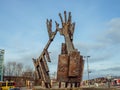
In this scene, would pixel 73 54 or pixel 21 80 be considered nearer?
pixel 73 54

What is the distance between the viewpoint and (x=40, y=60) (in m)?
23.5

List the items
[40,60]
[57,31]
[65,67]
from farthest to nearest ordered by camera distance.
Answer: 1. [40,60]
2. [57,31]
3. [65,67]

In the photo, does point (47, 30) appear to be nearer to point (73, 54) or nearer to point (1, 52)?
point (73, 54)

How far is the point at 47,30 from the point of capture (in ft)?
73.0

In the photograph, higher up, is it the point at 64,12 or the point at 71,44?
the point at 64,12

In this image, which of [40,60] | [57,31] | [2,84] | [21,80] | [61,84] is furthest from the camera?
[21,80]

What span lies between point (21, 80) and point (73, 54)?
66.2 metres

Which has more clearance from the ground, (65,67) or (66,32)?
(66,32)

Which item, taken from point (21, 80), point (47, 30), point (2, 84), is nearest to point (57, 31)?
point (47, 30)

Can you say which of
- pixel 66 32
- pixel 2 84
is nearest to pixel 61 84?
pixel 66 32

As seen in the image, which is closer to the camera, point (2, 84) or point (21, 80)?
point (2, 84)

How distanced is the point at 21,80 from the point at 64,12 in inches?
2542

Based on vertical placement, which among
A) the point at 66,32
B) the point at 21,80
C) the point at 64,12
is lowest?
the point at 21,80

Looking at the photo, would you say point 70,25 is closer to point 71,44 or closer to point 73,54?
point 71,44
